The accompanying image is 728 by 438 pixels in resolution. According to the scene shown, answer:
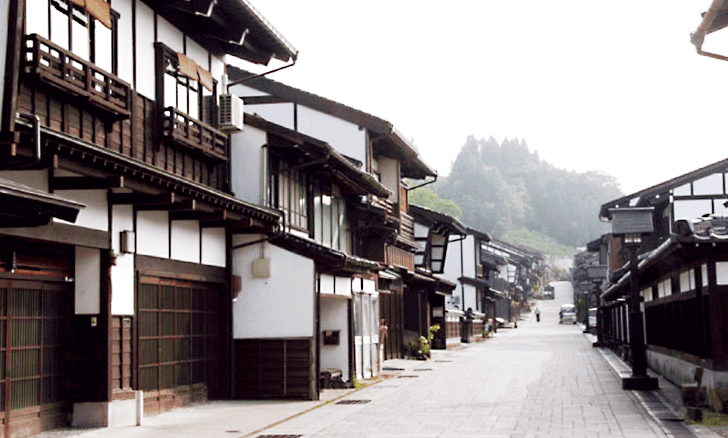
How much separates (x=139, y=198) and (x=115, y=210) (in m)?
0.84

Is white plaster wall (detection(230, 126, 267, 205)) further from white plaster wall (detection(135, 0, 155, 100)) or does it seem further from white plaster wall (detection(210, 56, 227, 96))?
white plaster wall (detection(135, 0, 155, 100))

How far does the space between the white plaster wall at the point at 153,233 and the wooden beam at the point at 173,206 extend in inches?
14.1

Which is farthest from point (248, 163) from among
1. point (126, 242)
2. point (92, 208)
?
point (92, 208)

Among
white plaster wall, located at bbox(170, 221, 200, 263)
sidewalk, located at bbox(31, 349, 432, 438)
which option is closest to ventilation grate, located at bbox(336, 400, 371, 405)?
sidewalk, located at bbox(31, 349, 432, 438)

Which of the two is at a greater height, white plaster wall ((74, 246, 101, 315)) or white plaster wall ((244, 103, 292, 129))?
white plaster wall ((244, 103, 292, 129))

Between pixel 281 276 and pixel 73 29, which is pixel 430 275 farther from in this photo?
pixel 73 29

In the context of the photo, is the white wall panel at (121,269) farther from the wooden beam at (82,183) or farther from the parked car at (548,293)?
the parked car at (548,293)

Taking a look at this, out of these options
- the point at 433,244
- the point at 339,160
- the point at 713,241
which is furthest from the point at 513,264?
the point at 713,241

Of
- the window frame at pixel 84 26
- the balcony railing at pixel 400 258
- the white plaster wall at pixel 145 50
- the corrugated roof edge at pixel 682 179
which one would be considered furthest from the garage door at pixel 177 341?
the corrugated roof edge at pixel 682 179

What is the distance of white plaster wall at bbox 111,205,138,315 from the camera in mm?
15359

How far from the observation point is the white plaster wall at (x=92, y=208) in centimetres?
1407

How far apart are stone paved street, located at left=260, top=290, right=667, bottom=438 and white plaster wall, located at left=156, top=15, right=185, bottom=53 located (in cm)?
→ 767

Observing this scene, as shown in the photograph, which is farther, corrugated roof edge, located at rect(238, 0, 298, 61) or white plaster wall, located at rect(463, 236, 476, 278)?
white plaster wall, located at rect(463, 236, 476, 278)

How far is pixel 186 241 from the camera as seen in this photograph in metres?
18.5
